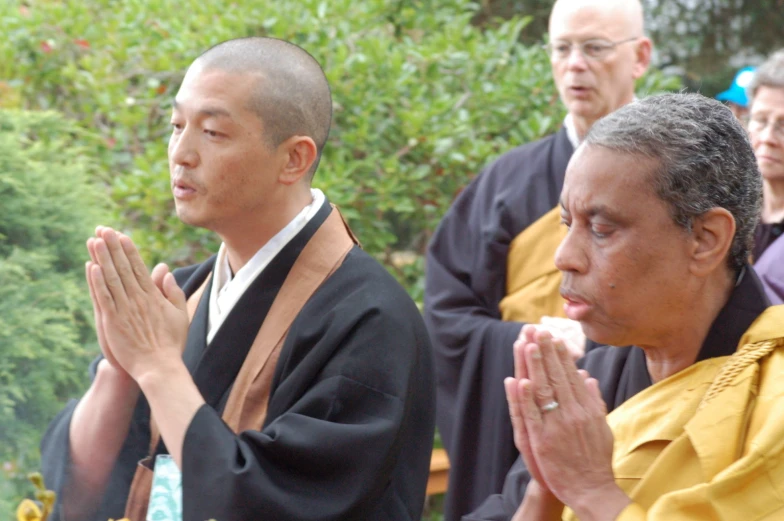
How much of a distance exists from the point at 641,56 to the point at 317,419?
2715mm

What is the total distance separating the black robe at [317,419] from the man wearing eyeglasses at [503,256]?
145 centimetres

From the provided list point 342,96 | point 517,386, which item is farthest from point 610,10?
point 517,386

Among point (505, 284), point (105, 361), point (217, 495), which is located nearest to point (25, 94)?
point (505, 284)

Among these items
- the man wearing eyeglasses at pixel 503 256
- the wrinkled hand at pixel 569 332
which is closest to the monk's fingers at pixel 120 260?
the wrinkled hand at pixel 569 332

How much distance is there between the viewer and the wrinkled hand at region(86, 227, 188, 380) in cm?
248

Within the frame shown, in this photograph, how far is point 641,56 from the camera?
15.0 feet

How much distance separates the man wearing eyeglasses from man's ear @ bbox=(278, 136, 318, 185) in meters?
1.46

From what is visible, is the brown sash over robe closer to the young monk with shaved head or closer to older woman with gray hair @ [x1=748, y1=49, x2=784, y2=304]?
the young monk with shaved head

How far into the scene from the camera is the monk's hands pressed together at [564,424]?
6.74ft

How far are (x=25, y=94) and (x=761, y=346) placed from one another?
4663mm

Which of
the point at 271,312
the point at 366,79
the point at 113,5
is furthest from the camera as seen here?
the point at 113,5

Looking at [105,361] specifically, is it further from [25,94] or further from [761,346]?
[25,94]

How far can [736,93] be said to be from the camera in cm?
564

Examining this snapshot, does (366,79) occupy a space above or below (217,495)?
above
